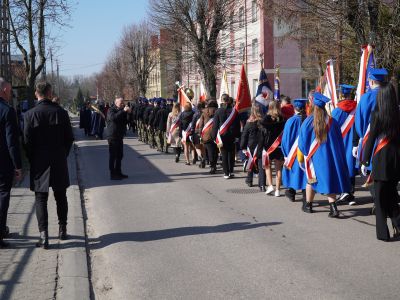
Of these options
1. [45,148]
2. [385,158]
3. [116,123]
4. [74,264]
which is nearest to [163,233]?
[74,264]

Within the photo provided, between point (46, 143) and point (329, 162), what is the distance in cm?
396

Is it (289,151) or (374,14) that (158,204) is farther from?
(374,14)

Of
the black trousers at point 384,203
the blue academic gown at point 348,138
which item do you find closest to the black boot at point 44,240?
the black trousers at point 384,203

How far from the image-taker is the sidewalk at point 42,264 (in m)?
5.34

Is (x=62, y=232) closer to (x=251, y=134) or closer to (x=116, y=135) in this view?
(x=251, y=134)

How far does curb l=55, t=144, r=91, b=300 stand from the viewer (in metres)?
5.37

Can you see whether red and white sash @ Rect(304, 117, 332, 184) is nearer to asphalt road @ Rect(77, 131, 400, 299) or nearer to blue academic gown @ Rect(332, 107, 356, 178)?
asphalt road @ Rect(77, 131, 400, 299)

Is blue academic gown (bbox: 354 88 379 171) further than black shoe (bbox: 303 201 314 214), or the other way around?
black shoe (bbox: 303 201 314 214)

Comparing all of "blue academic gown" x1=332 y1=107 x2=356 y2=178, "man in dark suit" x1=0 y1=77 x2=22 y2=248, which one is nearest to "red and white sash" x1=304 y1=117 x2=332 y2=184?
"blue academic gown" x1=332 y1=107 x2=356 y2=178

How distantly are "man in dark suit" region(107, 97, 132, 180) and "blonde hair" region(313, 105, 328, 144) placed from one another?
19.9ft

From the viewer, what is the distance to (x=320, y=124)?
8312 millimetres

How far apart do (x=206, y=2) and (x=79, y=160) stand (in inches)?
572

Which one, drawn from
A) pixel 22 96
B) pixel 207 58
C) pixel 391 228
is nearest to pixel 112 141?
pixel 391 228

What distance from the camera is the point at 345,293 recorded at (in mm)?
5195
